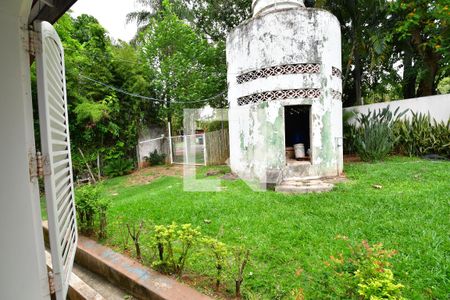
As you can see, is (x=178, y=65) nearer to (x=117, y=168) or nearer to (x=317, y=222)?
(x=117, y=168)

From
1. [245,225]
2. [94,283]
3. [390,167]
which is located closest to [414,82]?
[390,167]

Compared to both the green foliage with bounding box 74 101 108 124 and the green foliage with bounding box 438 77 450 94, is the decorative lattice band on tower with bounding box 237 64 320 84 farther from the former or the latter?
the green foliage with bounding box 438 77 450 94

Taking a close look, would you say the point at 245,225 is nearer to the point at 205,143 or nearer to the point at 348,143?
the point at 205,143

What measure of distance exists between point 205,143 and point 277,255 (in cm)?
747

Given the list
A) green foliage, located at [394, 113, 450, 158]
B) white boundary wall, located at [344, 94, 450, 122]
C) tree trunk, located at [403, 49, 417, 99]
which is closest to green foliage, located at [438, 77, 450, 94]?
tree trunk, located at [403, 49, 417, 99]

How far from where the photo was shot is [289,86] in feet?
20.4

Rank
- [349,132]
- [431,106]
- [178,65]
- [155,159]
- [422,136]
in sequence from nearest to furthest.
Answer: [422,136]
[431,106]
[349,132]
[178,65]
[155,159]

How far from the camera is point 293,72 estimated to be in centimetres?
621

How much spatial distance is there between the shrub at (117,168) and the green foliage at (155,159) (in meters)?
1.11

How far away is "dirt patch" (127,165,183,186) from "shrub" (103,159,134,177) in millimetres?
396

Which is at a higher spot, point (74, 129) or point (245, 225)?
point (74, 129)

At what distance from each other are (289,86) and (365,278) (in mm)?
5170

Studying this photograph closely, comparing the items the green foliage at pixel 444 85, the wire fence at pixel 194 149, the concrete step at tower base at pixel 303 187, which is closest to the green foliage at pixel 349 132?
the concrete step at tower base at pixel 303 187

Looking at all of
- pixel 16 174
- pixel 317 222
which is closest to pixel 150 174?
pixel 317 222
